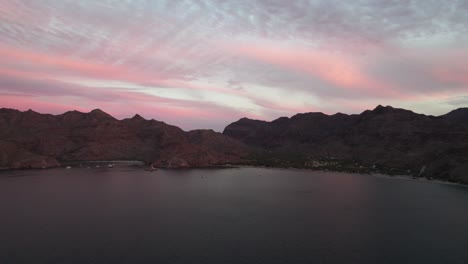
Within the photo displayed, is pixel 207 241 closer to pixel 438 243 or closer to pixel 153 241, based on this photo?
pixel 153 241

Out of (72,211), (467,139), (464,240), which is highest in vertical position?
(467,139)

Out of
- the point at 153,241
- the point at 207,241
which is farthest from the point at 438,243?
the point at 153,241

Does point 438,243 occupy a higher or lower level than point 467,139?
lower

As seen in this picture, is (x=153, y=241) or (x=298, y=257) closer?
(x=298, y=257)

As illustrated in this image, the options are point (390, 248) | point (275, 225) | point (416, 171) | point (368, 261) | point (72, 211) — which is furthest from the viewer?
point (416, 171)

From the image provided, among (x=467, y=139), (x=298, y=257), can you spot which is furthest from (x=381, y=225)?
Answer: (x=467, y=139)

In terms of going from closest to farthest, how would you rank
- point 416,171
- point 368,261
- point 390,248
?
point 368,261 → point 390,248 → point 416,171
